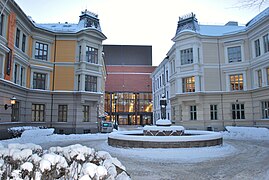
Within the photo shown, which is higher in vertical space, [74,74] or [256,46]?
[256,46]

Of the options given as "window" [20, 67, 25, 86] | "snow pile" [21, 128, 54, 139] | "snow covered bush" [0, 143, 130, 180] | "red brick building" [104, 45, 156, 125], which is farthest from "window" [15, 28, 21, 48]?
"red brick building" [104, 45, 156, 125]

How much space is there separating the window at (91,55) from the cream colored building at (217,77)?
10547 mm

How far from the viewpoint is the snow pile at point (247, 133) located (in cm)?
2264

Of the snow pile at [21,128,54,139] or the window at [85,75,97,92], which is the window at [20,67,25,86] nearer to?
the snow pile at [21,128,54,139]

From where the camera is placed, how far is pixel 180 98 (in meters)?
31.0

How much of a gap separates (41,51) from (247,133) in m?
24.1

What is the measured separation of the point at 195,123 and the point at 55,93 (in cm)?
1715

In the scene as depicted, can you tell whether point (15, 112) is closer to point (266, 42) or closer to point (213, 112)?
point (213, 112)

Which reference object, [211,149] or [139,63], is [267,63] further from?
[139,63]

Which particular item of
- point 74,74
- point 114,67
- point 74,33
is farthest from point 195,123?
point 114,67

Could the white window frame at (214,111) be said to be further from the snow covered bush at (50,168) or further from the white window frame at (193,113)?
the snow covered bush at (50,168)

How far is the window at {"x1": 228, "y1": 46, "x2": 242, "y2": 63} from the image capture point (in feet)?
98.1

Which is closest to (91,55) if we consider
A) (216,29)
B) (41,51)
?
(41,51)

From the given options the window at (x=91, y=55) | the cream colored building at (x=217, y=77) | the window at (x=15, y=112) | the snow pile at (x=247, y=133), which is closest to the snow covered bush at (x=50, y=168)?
the window at (x=15, y=112)
